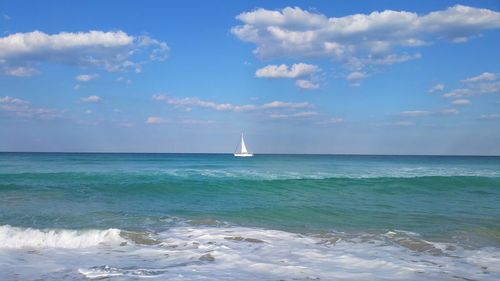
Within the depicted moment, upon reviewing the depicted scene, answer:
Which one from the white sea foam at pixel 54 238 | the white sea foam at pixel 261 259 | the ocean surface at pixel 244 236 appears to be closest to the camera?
the white sea foam at pixel 261 259

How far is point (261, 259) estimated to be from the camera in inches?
324

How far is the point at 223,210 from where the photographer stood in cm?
1535

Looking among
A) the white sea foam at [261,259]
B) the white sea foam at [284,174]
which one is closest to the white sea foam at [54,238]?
the white sea foam at [261,259]

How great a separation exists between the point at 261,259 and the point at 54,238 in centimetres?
545

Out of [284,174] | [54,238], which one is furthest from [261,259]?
[284,174]

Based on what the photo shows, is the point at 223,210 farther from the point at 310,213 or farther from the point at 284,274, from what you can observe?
the point at 284,274

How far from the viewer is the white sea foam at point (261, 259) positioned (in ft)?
23.3

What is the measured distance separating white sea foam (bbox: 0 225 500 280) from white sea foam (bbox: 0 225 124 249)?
371mm

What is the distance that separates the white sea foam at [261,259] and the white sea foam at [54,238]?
1.22 ft

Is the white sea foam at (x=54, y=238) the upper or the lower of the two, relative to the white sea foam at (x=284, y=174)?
lower

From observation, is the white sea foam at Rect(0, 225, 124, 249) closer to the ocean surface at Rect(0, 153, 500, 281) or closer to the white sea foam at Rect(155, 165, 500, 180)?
the ocean surface at Rect(0, 153, 500, 281)

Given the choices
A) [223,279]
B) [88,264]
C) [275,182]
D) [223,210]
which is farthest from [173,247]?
[275,182]

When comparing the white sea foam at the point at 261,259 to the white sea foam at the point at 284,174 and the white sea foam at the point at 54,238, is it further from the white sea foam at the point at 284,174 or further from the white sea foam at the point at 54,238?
the white sea foam at the point at 284,174

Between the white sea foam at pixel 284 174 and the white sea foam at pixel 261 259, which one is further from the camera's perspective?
the white sea foam at pixel 284 174
